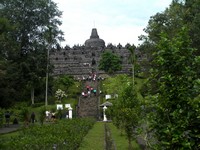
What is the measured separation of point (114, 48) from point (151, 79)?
69157 mm

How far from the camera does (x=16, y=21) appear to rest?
36.0 meters

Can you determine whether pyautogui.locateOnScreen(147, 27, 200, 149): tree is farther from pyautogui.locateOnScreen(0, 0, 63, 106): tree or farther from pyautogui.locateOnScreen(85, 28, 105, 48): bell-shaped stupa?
pyautogui.locateOnScreen(85, 28, 105, 48): bell-shaped stupa

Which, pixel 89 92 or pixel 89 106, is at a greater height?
pixel 89 92

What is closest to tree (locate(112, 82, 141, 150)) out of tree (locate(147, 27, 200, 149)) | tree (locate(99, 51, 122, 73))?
tree (locate(147, 27, 200, 149))

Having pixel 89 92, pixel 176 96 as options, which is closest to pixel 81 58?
pixel 89 92

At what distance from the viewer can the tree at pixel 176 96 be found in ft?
16.8

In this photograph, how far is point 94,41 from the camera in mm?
80750

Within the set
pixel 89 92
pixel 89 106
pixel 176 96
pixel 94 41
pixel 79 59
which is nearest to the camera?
pixel 176 96

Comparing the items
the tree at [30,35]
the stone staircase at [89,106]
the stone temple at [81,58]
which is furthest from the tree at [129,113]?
the stone temple at [81,58]

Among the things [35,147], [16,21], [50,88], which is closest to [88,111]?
[50,88]

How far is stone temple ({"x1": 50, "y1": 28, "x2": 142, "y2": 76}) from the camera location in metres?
66.0

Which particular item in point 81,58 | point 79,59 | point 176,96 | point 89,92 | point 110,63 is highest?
point 81,58

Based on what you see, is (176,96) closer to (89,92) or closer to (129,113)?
(129,113)

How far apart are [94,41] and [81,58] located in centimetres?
1082
